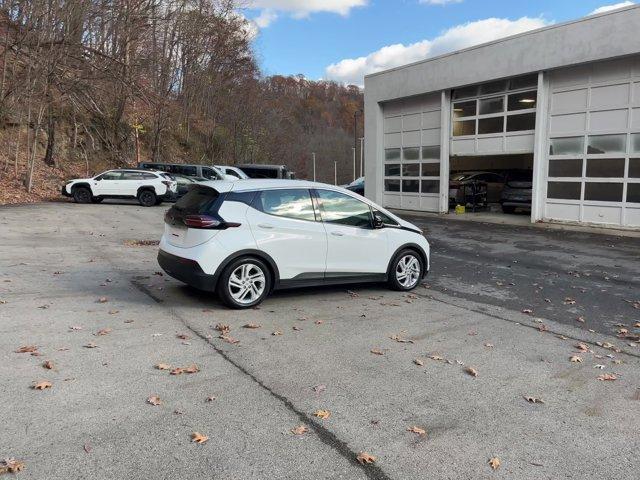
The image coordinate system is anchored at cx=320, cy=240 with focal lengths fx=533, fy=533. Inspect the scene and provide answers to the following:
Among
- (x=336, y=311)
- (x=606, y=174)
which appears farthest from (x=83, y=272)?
(x=606, y=174)

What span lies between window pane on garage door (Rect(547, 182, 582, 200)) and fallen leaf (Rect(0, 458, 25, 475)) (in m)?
16.5

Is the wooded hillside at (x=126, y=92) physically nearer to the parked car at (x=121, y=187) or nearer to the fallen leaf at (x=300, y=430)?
the parked car at (x=121, y=187)

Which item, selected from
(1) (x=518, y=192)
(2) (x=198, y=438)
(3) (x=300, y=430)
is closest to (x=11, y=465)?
(2) (x=198, y=438)

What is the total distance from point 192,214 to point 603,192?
1339 centimetres

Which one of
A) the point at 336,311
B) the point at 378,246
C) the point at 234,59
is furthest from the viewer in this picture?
the point at 234,59

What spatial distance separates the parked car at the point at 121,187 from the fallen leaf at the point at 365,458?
20987 millimetres

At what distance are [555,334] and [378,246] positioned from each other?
264cm

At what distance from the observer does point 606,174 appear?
15375mm

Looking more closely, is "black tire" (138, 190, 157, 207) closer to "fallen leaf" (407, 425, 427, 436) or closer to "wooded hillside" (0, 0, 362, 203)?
"wooded hillside" (0, 0, 362, 203)

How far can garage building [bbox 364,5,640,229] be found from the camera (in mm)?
14953

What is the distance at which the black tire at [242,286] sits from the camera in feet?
20.9

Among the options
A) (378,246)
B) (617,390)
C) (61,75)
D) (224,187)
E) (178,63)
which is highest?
(178,63)

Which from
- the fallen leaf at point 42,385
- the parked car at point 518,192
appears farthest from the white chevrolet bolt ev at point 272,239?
the parked car at point 518,192

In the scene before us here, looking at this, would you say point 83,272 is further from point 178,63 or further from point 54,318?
point 178,63
